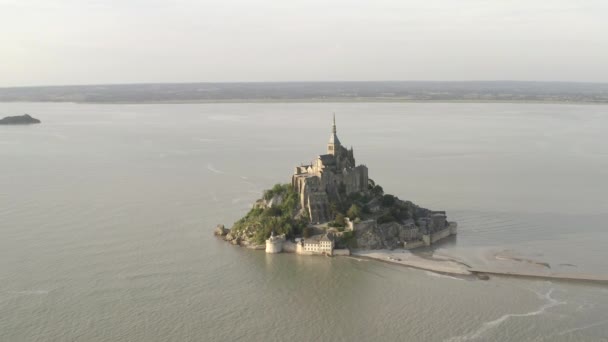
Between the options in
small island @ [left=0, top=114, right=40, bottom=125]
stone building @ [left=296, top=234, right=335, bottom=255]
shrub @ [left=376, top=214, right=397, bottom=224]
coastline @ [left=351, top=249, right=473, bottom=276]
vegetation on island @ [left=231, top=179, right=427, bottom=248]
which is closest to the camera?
coastline @ [left=351, top=249, right=473, bottom=276]

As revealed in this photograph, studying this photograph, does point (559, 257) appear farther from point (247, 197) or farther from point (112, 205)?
point (112, 205)

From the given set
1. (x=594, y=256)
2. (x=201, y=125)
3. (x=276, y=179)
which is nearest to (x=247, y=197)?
(x=276, y=179)

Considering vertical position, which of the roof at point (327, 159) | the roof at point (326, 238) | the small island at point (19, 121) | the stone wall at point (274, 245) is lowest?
the stone wall at point (274, 245)

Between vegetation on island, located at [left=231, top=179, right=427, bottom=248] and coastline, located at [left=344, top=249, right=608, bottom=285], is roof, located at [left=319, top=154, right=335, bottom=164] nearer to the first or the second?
vegetation on island, located at [left=231, top=179, right=427, bottom=248]

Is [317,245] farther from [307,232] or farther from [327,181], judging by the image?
[327,181]

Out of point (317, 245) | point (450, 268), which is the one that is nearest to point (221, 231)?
point (317, 245)

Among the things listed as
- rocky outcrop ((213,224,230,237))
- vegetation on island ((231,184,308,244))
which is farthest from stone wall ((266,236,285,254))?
rocky outcrop ((213,224,230,237))

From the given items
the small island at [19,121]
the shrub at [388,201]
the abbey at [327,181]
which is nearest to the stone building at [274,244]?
the abbey at [327,181]

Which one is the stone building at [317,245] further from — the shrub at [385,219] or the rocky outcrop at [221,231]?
the rocky outcrop at [221,231]

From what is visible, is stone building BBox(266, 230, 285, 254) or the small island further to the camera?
the small island

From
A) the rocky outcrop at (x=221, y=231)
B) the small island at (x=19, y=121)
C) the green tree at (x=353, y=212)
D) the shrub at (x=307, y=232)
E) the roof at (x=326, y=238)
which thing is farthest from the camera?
the small island at (x=19, y=121)
